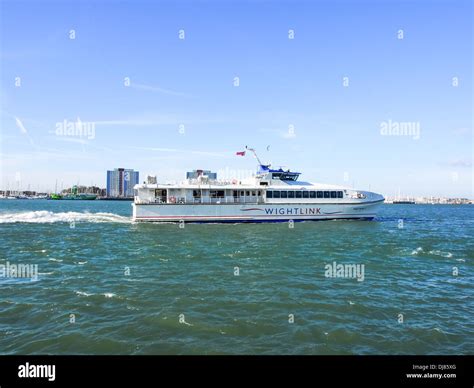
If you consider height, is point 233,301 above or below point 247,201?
below

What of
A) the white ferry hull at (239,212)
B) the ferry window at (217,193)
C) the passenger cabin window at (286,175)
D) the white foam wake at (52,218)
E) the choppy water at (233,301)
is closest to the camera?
the choppy water at (233,301)

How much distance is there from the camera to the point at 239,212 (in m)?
41.4

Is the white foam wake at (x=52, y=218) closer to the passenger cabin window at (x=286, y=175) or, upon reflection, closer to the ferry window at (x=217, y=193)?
the ferry window at (x=217, y=193)

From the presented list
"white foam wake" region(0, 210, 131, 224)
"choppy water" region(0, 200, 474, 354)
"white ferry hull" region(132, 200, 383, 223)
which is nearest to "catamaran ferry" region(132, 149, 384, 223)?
"white ferry hull" region(132, 200, 383, 223)

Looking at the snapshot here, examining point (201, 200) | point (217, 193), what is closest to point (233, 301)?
point (201, 200)

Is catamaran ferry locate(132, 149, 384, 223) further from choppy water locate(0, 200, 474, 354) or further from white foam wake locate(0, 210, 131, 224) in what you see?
choppy water locate(0, 200, 474, 354)

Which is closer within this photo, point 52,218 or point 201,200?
point 201,200

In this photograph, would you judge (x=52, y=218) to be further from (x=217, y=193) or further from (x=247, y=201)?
(x=247, y=201)

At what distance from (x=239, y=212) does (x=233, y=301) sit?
2897 cm

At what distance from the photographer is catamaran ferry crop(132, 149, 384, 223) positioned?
40.8 m

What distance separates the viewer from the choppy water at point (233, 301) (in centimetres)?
930

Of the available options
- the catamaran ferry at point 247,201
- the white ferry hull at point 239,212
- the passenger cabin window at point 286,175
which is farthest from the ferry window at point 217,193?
the passenger cabin window at point 286,175

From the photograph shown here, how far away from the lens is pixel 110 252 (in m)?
22.2
